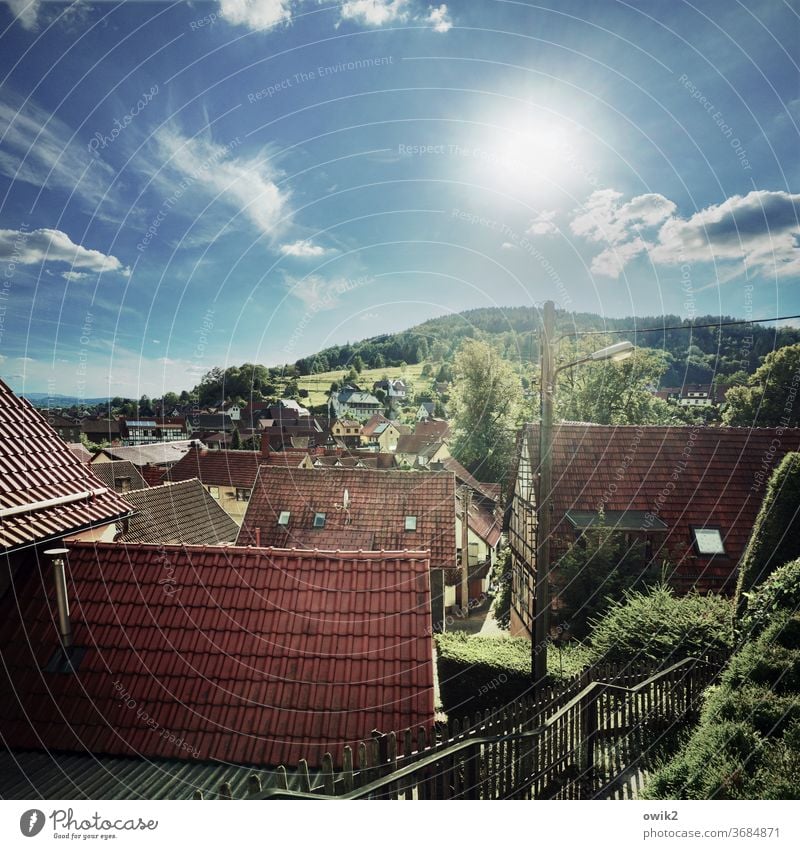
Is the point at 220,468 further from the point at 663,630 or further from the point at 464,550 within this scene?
the point at 663,630

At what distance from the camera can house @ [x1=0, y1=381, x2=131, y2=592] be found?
286cm

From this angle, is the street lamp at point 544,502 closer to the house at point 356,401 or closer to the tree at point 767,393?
the house at point 356,401

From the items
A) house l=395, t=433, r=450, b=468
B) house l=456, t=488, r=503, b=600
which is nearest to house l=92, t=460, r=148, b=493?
house l=395, t=433, r=450, b=468

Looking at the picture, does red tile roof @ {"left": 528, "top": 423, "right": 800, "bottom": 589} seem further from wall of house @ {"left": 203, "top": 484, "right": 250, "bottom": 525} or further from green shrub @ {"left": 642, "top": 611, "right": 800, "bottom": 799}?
wall of house @ {"left": 203, "top": 484, "right": 250, "bottom": 525}

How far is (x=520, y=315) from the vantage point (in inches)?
219

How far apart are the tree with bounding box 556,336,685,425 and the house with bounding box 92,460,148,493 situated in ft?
61.3

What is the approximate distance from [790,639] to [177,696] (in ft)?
14.5

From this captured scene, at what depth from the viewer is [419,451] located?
82.0 feet

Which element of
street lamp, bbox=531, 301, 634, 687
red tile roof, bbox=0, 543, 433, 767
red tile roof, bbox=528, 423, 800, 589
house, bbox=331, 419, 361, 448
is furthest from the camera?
house, bbox=331, 419, 361, 448

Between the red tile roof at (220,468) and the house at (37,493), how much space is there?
13440 mm

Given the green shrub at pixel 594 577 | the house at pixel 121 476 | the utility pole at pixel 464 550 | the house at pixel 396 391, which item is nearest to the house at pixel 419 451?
the house at pixel 396 391

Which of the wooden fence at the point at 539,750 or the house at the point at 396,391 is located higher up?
the house at the point at 396,391

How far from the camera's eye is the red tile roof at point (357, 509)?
30.9 feet

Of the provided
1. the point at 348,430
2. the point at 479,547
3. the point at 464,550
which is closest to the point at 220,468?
the point at 348,430
